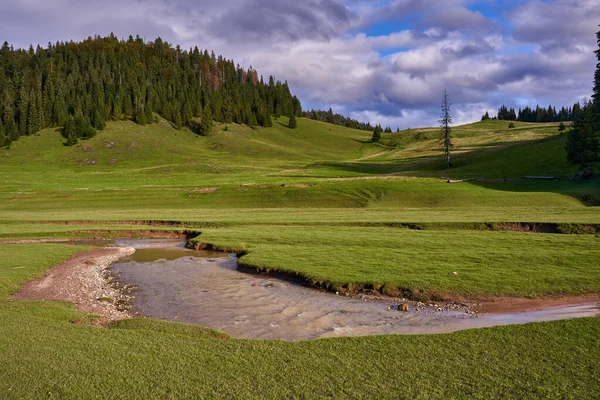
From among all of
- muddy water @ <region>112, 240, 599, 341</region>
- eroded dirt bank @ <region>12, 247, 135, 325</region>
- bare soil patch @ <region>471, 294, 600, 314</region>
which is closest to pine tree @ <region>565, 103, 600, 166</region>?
bare soil patch @ <region>471, 294, 600, 314</region>

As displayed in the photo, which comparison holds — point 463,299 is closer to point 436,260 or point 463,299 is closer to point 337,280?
point 337,280

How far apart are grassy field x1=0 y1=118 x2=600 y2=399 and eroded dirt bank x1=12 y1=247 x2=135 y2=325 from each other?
872 mm

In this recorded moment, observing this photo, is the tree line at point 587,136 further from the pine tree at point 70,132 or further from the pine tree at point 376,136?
the pine tree at point 70,132

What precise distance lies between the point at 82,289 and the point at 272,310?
10.2 meters

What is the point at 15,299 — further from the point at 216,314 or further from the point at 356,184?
the point at 356,184

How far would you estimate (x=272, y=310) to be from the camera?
17578 millimetres

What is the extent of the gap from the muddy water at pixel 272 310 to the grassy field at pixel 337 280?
183 centimetres

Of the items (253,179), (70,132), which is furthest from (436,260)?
(70,132)

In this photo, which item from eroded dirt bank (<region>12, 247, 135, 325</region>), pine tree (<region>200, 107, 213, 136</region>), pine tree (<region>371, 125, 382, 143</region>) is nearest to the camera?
eroded dirt bank (<region>12, 247, 135, 325</region>)

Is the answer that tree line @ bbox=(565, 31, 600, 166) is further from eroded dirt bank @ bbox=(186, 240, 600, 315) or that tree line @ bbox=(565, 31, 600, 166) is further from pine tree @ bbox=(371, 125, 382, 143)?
pine tree @ bbox=(371, 125, 382, 143)

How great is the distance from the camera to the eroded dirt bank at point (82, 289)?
1800cm

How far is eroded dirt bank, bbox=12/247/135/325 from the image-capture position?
18.0 metres

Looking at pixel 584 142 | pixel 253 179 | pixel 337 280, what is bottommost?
pixel 337 280

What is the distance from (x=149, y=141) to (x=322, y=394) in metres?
158
